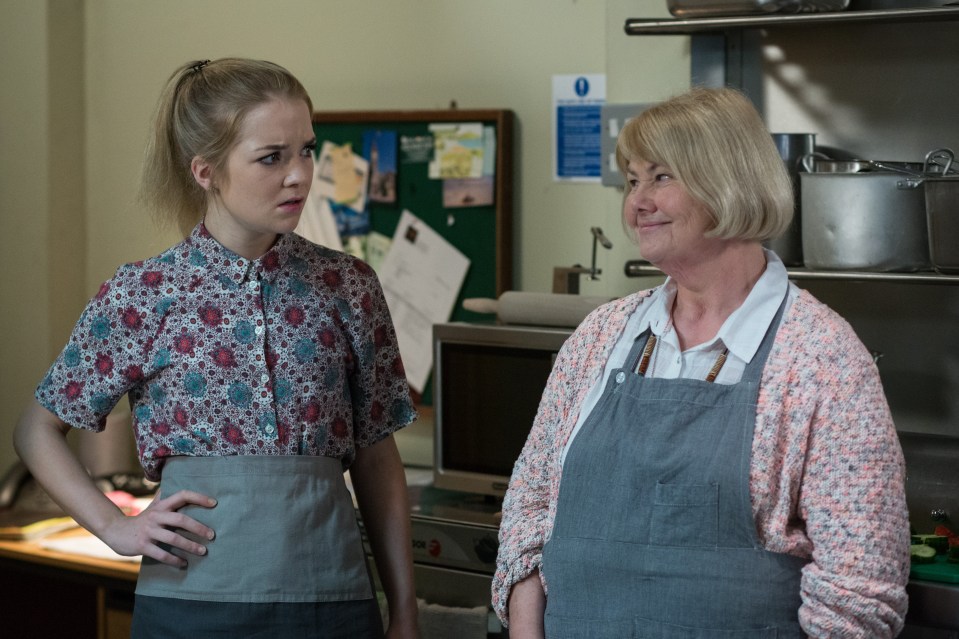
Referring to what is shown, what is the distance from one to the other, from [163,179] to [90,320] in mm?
214

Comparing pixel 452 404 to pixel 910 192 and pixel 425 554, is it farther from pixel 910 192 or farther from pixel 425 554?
pixel 910 192

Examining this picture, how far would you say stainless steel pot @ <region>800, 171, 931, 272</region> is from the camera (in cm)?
184

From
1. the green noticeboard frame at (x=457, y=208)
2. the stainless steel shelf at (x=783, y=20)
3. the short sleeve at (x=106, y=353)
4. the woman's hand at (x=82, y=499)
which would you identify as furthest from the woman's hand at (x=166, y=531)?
the green noticeboard frame at (x=457, y=208)

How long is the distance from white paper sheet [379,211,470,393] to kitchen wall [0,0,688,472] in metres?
0.17

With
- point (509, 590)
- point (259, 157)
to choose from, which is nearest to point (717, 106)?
point (259, 157)

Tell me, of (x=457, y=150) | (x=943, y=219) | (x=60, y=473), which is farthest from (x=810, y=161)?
(x=60, y=473)

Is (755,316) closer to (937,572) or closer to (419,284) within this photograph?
(937,572)

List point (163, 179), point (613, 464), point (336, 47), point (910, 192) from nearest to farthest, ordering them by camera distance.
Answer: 1. point (613, 464)
2. point (163, 179)
3. point (910, 192)
4. point (336, 47)

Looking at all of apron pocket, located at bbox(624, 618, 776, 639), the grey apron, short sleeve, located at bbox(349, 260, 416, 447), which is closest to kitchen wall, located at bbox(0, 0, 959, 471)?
short sleeve, located at bbox(349, 260, 416, 447)

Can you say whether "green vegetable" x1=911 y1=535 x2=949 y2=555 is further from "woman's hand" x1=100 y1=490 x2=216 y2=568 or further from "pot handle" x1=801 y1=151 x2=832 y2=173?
"woman's hand" x1=100 y1=490 x2=216 y2=568

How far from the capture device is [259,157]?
4.86ft

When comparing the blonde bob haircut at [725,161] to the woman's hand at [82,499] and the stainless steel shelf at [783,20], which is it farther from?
the woman's hand at [82,499]

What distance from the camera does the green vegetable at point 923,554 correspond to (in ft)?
5.45

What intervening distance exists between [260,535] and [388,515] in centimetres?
21
